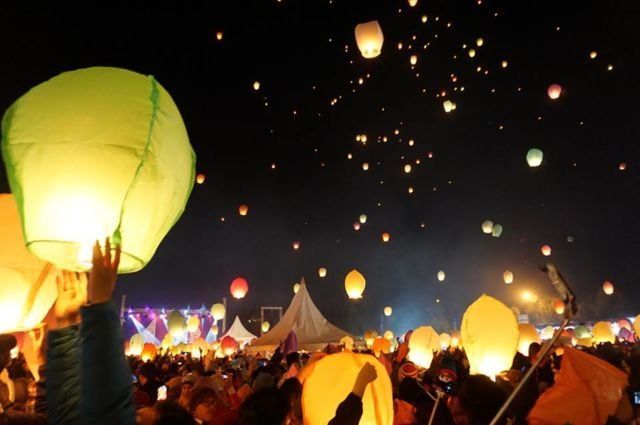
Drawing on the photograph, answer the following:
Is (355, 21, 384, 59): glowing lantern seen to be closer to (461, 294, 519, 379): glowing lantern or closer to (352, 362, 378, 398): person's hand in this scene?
(461, 294, 519, 379): glowing lantern

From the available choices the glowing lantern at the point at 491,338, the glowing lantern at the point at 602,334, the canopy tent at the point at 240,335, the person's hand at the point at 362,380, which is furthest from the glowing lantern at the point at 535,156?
the canopy tent at the point at 240,335

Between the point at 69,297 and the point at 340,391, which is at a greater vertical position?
the point at 69,297

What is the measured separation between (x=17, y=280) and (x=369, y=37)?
914cm

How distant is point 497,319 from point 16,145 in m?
5.37

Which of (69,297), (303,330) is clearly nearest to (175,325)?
(303,330)

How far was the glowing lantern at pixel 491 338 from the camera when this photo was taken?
5418 mm

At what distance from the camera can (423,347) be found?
328 inches

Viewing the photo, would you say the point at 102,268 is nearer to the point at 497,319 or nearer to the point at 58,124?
the point at 58,124

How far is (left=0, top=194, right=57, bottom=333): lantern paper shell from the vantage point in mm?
2217

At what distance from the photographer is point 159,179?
5.69 feet

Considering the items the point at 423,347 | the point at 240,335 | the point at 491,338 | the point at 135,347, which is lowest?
the point at 240,335

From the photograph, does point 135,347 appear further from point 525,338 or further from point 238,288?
point 525,338

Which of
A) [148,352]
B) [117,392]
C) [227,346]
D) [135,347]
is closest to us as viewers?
[117,392]

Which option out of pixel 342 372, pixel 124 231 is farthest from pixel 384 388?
pixel 124 231
